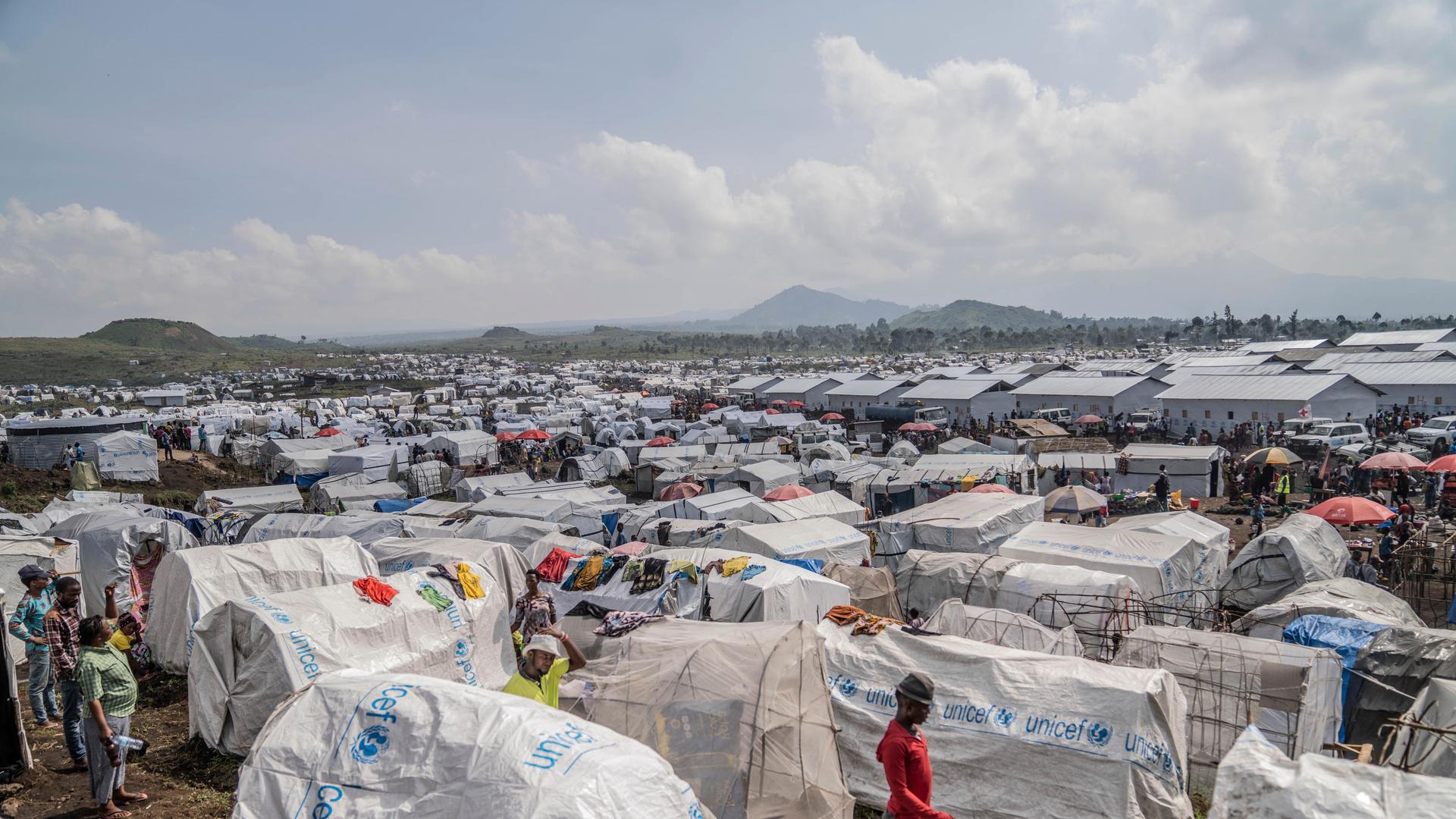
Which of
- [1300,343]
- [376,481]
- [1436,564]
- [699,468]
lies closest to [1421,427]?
[1436,564]

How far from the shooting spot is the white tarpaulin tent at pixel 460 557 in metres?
11.5

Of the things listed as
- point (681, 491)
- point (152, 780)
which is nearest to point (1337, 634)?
point (152, 780)

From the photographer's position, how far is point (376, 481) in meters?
32.2

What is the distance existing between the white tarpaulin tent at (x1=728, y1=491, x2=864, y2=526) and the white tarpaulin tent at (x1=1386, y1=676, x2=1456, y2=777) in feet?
41.2

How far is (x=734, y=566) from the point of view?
12.1 meters

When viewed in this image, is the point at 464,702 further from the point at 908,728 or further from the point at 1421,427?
the point at 1421,427

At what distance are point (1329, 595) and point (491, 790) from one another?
11.5 meters

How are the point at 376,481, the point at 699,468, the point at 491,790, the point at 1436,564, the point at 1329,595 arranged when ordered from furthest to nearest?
the point at 376,481
the point at 699,468
the point at 1436,564
the point at 1329,595
the point at 491,790

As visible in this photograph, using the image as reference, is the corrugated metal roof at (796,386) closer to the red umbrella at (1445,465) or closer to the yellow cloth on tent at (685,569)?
the red umbrella at (1445,465)

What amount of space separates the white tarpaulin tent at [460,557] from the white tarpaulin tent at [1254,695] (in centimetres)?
782

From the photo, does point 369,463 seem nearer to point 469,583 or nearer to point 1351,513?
point 469,583

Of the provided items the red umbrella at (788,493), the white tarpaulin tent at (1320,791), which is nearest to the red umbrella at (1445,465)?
the red umbrella at (788,493)

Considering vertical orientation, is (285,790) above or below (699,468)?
above

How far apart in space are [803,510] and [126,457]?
26715 millimetres
